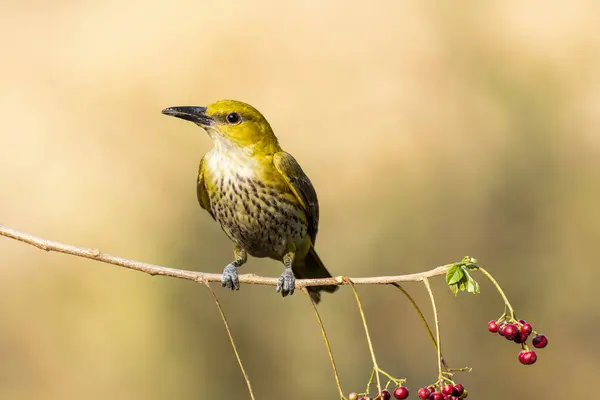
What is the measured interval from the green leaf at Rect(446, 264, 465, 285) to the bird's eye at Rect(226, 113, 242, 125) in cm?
192

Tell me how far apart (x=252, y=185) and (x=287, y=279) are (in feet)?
1.64

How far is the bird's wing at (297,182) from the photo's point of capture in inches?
184

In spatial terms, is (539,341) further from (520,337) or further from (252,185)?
(252,185)

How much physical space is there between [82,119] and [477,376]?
5.10 meters

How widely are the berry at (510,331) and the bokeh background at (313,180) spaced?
4.84 metres

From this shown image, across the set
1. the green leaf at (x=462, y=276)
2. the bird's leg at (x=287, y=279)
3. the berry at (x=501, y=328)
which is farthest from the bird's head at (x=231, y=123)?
the berry at (x=501, y=328)

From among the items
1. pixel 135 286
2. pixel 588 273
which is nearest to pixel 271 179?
pixel 135 286

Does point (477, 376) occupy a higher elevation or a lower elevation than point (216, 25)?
lower

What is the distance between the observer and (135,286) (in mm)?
8422

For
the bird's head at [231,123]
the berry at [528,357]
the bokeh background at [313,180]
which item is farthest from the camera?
the bokeh background at [313,180]

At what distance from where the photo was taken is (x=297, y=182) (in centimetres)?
472

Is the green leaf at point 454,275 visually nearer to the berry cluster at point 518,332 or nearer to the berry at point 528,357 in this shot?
the berry cluster at point 518,332

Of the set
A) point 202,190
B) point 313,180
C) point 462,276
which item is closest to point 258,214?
point 202,190

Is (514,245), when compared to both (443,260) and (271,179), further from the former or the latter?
(271,179)
